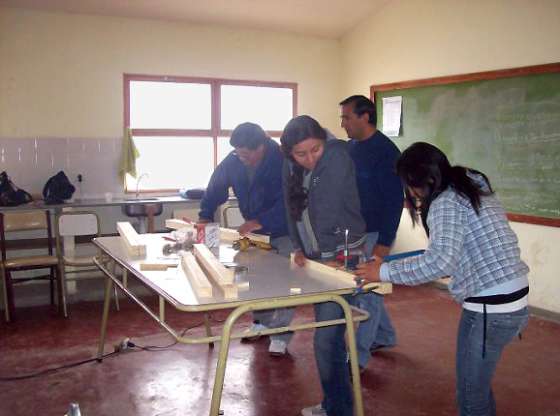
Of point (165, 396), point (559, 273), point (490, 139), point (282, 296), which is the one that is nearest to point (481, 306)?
point (282, 296)

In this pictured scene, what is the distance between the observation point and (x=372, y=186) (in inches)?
127

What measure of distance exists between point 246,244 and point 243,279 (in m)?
0.74

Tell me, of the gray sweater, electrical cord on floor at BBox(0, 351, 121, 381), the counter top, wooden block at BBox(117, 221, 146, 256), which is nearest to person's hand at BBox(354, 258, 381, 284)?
the gray sweater

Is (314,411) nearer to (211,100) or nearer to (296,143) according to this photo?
(296,143)

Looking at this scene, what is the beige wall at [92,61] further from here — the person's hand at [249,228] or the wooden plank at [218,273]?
the wooden plank at [218,273]

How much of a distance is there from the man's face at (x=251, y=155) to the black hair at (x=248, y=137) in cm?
3

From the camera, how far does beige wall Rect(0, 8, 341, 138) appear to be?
18.0 ft

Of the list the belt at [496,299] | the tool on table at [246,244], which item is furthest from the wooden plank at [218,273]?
the belt at [496,299]

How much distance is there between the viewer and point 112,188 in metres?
5.91

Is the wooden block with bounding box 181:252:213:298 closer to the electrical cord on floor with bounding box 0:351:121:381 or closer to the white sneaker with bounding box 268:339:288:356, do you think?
the white sneaker with bounding box 268:339:288:356

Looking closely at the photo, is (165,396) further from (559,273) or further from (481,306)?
(559,273)

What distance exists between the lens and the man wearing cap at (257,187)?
336 cm

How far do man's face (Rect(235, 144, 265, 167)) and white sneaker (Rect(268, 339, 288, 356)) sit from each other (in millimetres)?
1124

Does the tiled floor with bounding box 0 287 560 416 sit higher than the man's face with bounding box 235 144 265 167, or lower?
lower
